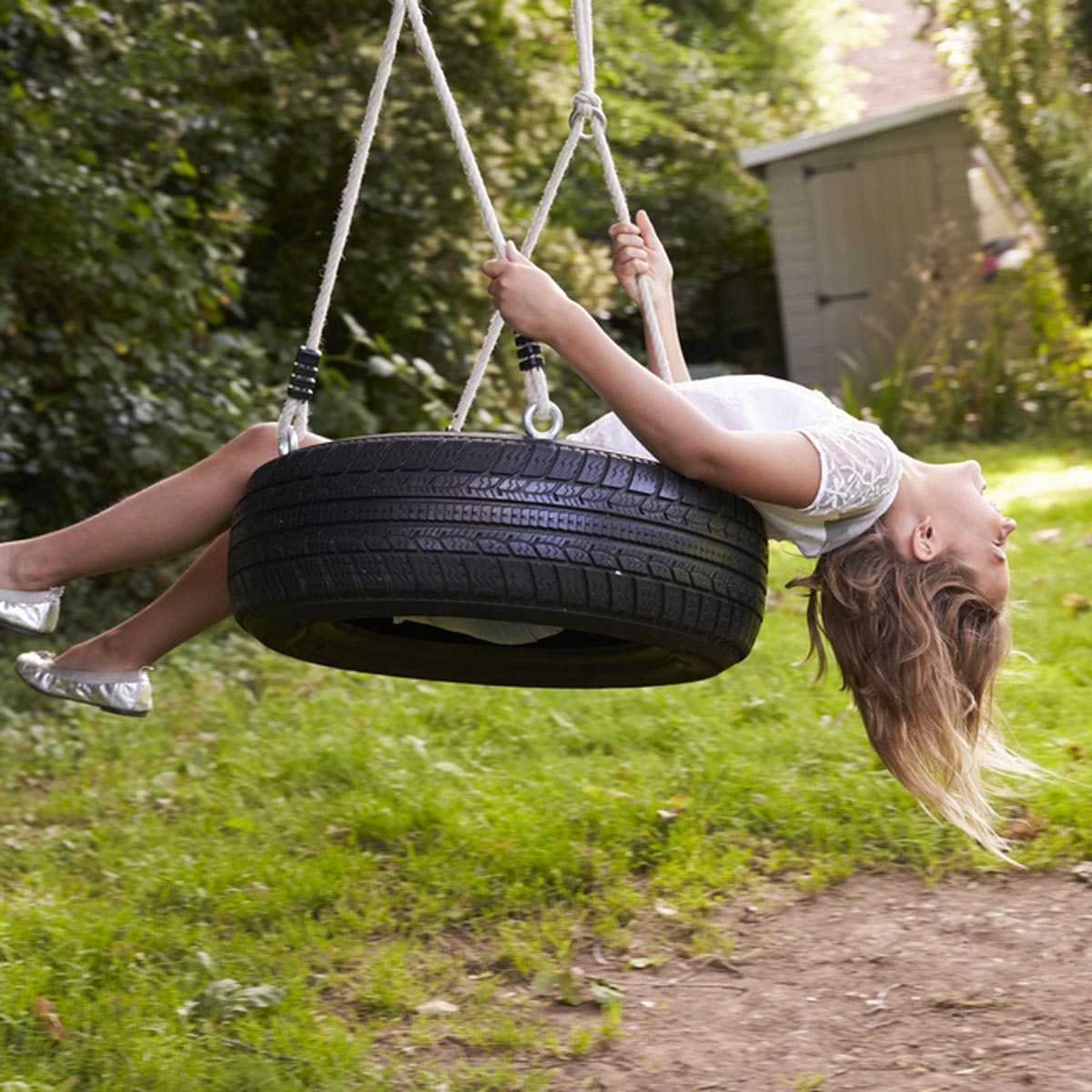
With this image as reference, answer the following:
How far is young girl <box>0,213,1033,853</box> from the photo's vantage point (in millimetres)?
2465

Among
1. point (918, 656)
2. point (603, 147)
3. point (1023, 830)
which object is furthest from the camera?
point (1023, 830)

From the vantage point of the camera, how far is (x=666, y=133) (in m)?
13.2

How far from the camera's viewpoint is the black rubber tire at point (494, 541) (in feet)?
7.20

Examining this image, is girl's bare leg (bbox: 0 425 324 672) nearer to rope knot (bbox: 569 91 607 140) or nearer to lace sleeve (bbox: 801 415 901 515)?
rope knot (bbox: 569 91 607 140)

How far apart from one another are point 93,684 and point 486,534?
1.00 metres

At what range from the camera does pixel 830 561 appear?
8.90 feet

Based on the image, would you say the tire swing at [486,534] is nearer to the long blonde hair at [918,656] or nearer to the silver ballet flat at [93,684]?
the long blonde hair at [918,656]

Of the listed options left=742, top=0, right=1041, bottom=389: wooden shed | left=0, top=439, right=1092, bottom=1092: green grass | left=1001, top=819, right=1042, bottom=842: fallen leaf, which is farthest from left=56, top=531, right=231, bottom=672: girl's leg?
left=742, top=0, right=1041, bottom=389: wooden shed

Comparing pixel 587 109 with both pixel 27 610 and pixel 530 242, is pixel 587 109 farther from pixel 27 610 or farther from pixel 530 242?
pixel 27 610

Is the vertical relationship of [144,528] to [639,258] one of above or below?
below

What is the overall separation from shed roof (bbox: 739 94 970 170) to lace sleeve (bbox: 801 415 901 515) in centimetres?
941

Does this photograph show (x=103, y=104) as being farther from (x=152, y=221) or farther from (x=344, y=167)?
(x=344, y=167)

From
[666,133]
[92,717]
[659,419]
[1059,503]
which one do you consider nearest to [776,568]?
[1059,503]

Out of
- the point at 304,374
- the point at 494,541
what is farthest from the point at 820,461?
the point at 304,374
